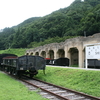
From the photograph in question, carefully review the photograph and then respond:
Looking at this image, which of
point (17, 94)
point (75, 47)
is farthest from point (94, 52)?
point (75, 47)

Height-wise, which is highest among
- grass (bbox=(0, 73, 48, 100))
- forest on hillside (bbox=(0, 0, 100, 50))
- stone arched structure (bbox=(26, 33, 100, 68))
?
forest on hillside (bbox=(0, 0, 100, 50))

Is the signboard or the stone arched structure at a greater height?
the stone arched structure

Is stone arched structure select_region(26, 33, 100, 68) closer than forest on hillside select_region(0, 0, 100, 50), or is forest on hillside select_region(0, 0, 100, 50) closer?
stone arched structure select_region(26, 33, 100, 68)

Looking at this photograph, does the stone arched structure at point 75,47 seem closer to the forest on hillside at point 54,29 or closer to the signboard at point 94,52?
the signboard at point 94,52

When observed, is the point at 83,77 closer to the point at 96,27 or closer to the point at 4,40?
the point at 96,27

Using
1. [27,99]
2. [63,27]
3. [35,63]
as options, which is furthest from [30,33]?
[27,99]

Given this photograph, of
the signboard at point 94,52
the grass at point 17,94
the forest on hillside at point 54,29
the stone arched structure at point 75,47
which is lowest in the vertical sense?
the grass at point 17,94

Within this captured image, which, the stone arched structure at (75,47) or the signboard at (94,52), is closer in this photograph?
the signboard at (94,52)

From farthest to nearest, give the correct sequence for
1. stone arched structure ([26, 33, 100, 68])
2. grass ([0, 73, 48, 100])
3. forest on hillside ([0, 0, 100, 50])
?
forest on hillside ([0, 0, 100, 50])
stone arched structure ([26, 33, 100, 68])
grass ([0, 73, 48, 100])

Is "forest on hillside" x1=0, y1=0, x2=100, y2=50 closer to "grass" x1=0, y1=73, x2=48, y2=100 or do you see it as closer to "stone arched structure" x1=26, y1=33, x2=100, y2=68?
"stone arched structure" x1=26, y1=33, x2=100, y2=68

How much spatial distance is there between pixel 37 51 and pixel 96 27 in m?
26.0

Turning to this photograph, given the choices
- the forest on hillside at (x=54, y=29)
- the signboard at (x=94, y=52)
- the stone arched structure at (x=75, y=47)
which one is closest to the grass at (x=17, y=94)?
the signboard at (x=94, y=52)

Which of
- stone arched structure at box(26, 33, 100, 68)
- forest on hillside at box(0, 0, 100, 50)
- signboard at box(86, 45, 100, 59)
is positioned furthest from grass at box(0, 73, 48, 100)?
forest on hillside at box(0, 0, 100, 50)

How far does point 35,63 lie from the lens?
13.0 m
